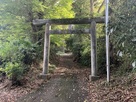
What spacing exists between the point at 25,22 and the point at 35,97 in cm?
571

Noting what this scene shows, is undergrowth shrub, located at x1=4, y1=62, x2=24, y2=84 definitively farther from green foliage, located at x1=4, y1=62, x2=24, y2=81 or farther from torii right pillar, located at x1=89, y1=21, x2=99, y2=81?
torii right pillar, located at x1=89, y1=21, x2=99, y2=81

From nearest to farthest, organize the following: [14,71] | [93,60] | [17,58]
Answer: [14,71] < [17,58] < [93,60]

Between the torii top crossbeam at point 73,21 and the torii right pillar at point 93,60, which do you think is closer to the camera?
the torii right pillar at point 93,60

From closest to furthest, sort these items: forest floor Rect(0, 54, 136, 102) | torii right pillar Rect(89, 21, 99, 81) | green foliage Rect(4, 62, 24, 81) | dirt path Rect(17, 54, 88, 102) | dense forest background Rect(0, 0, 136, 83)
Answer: forest floor Rect(0, 54, 136, 102), dirt path Rect(17, 54, 88, 102), green foliage Rect(4, 62, 24, 81), dense forest background Rect(0, 0, 136, 83), torii right pillar Rect(89, 21, 99, 81)

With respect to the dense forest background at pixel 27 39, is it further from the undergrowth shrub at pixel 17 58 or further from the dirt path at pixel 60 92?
the dirt path at pixel 60 92

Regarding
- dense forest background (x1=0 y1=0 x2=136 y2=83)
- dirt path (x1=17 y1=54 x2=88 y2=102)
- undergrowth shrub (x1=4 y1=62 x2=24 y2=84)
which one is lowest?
dirt path (x1=17 y1=54 x2=88 y2=102)

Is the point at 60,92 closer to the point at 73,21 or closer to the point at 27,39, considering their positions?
the point at 73,21

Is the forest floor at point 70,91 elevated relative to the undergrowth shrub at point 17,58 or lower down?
lower down

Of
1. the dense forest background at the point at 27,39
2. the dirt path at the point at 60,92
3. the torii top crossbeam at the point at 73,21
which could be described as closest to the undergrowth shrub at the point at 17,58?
the dense forest background at the point at 27,39

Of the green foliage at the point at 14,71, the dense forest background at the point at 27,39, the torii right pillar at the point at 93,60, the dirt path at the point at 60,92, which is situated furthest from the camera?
the torii right pillar at the point at 93,60

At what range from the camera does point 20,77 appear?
7.49 meters

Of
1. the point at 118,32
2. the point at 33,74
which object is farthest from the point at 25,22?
the point at 118,32

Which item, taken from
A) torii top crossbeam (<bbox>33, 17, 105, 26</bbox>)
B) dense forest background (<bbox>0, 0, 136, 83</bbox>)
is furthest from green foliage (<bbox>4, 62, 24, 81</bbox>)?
torii top crossbeam (<bbox>33, 17, 105, 26</bbox>)

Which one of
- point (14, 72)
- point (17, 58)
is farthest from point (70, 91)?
point (17, 58)
